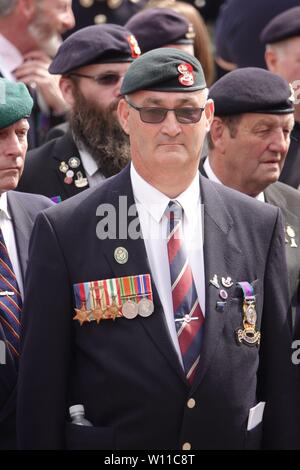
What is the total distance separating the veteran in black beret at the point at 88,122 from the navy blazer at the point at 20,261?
2.82 feet

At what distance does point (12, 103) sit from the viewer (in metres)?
5.03

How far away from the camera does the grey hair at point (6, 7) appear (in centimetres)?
722

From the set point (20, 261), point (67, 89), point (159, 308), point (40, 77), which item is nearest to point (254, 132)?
point (67, 89)

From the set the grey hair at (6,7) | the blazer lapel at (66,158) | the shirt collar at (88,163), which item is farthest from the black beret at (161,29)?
the shirt collar at (88,163)

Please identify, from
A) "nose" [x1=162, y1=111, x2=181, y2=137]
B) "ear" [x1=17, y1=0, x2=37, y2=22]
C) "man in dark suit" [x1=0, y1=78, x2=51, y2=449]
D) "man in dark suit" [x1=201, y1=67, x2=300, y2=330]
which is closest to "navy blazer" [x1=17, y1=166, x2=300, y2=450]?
"man in dark suit" [x1=0, y1=78, x2=51, y2=449]

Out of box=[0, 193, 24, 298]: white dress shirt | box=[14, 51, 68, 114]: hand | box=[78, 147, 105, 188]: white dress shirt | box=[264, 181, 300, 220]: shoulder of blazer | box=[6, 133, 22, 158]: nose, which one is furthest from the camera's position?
box=[14, 51, 68, 114]: hand

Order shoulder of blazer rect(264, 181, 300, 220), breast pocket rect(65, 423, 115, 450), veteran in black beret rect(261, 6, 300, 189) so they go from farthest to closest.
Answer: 1. veteran in black beret rect(261, 6, 300, 189)
2. shoulder of blazer rect(264, 181, 300, 220)
3. breast pocket rect(65, 423, 115, 450)

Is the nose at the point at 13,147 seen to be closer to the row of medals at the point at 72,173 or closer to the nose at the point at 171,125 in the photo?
the nose at the point at 171,125

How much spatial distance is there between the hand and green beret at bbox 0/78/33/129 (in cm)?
192

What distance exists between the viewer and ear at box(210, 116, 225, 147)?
5.95 meters

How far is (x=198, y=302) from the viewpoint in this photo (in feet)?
15.0

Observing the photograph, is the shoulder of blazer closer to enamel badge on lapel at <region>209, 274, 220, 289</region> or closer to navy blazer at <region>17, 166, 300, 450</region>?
navy blazer at <region>17, 166, 300, 450</region>

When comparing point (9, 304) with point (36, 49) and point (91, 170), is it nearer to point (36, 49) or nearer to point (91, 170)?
point (91, 170)
